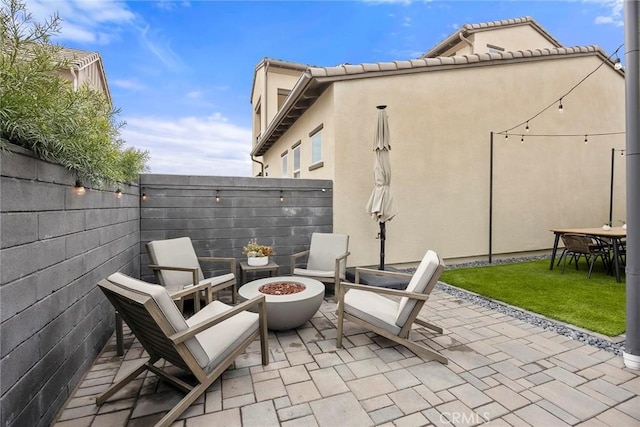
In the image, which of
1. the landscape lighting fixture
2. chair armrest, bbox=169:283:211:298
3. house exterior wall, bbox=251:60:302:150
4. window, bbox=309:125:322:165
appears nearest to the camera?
the landscape lighting fixture

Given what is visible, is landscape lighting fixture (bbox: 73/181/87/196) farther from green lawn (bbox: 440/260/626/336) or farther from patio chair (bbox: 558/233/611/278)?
patio chair (bbox: 558/233/611/278)

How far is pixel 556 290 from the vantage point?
523cm

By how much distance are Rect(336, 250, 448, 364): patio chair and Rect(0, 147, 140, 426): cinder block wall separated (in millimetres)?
2466

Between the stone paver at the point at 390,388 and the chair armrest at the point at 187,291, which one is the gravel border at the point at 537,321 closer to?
the stone paver at the point at 390,388

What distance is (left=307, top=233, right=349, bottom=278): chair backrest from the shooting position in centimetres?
546

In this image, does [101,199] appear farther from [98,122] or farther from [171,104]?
[171,104]

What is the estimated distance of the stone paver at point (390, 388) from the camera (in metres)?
2.23

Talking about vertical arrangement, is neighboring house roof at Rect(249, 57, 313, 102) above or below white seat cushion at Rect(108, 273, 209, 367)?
above

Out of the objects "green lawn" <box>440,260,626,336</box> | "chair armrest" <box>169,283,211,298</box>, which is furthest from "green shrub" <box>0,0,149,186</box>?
"green lawn" <box>440,260,626,336</box>

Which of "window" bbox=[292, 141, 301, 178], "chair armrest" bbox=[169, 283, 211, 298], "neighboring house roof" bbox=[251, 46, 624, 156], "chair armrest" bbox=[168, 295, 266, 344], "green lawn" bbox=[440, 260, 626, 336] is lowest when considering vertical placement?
"green lawn" bbox=[440, 260, 626, 336]

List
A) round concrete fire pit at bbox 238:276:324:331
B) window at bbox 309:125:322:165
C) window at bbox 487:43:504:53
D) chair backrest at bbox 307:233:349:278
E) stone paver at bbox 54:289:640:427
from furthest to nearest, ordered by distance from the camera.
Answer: window at bbox 487:43:504:53 → window at bbox 309:125:322:165 → chair backrest at bbox 307:233:349:278 → round concrete fire pit at bbox 238:276:324:331 → stone paver at bbox 54:289:640:427

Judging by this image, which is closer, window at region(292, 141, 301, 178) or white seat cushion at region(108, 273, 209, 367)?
white seat cushion at region(108, 273, 209, 367)

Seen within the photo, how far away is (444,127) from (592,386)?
586 cm

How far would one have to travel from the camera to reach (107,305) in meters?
3.49
